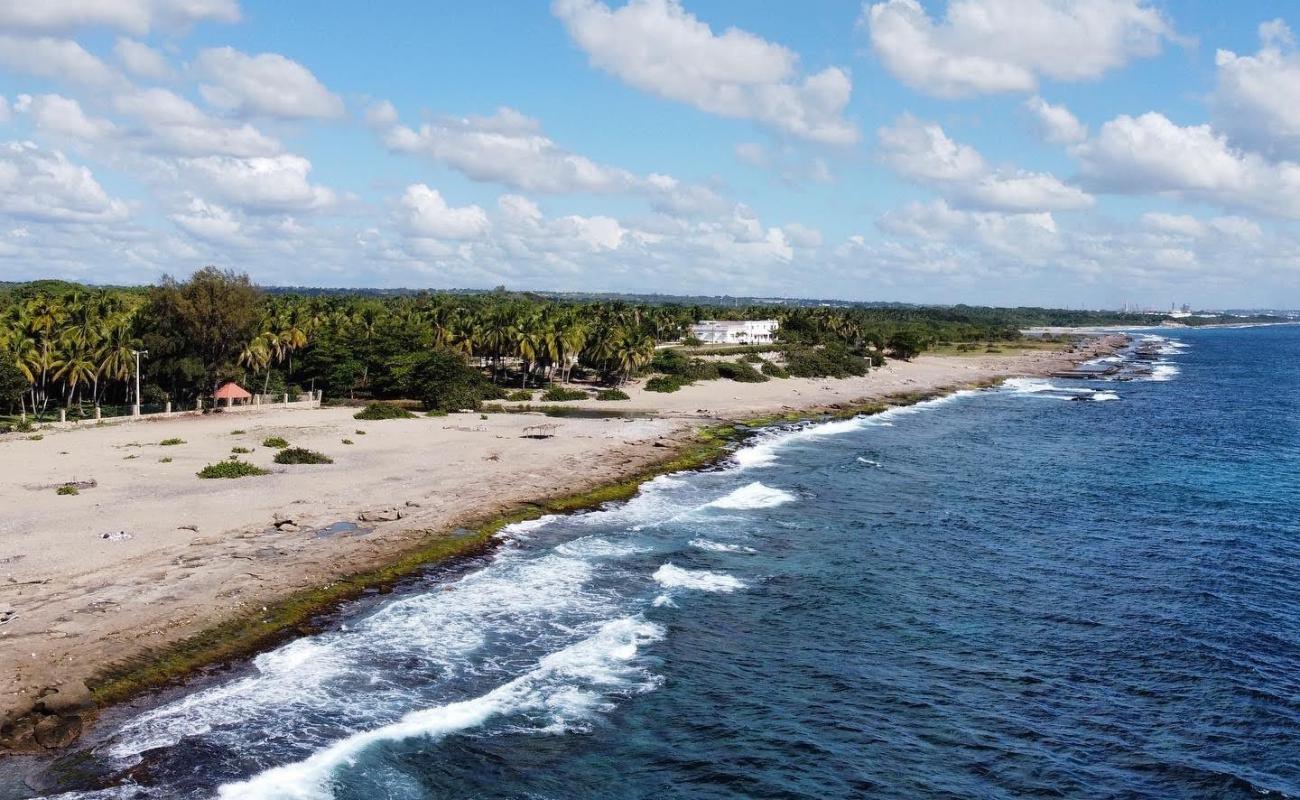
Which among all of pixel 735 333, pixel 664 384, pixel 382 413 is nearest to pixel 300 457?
pixel 382 413

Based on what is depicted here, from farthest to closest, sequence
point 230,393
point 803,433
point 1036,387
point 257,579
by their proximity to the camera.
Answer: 1. point 1036,387
2. point 803,433
3. point 230,393
4. point 257,579

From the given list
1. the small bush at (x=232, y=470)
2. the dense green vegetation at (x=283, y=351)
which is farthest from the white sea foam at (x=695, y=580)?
the dense green vegetation at (x=283, y=351)

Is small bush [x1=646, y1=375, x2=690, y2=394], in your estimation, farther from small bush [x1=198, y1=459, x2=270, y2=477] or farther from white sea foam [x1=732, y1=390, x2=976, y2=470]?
small bush [x1=198, y1=459, x2=270, y2=477]

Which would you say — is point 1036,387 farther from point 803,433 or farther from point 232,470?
point 232,470

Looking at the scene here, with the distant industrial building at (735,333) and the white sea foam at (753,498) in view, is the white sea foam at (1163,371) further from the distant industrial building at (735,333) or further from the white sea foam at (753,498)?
the white sea foam at (753,498)

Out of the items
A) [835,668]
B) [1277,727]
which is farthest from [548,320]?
[1277,727]

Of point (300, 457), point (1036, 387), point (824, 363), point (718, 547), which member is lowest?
point (718, 547)
